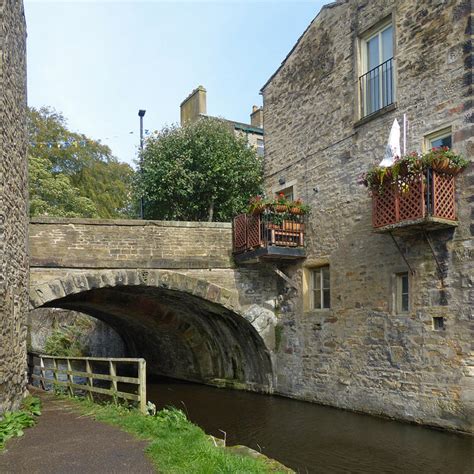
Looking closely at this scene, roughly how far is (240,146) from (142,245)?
6.01 meters

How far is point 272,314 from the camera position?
13.5 meters

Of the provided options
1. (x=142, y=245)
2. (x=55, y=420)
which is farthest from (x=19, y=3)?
(x=55, y=420)

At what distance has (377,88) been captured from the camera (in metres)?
10.9

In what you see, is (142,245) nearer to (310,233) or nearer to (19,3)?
(310,233)

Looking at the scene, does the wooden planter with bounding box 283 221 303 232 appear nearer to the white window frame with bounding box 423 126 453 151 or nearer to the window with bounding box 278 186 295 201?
the window with bounding box 278 186 295 201

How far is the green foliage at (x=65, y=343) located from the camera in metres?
22.7

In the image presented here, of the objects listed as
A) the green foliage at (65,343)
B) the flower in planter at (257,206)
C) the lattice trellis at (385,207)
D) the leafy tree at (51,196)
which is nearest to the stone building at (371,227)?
the lattice trellis at (385,207)

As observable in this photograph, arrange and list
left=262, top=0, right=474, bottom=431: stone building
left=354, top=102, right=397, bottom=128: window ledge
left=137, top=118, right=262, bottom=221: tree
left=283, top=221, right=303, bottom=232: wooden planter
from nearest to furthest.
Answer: left=262, top=0, right=474, bottom=431: stone building
left=354, top=102, right=397, bottom=128: window ledge
left=283, top=221, right=303, bottom=232: wooden planter
left=137, top=118, right=262, bottom=221: tree

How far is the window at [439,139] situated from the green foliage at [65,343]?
1736 centimetres

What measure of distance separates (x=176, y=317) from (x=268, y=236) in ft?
18.2

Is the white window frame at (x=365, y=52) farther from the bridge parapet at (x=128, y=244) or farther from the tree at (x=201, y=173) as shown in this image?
the tree at (x=201, y=173)

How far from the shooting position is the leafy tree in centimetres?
2284

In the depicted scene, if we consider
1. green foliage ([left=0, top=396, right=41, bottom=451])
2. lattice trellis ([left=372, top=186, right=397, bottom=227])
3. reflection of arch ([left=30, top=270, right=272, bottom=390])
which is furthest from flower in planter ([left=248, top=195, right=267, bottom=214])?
green foliage ([left=0, top=396, right=41, bottom=451])

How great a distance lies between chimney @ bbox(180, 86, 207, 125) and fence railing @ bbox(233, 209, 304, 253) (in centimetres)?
1274
